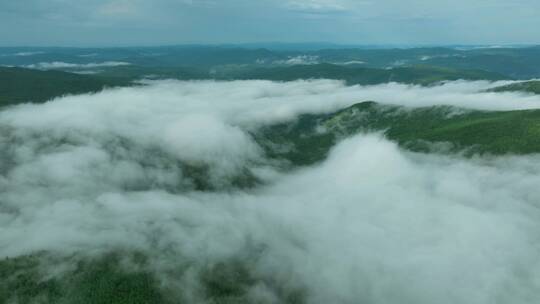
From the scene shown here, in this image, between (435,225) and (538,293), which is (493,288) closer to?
(538,293)

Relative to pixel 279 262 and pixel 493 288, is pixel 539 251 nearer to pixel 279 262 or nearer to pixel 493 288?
pixel 493 288

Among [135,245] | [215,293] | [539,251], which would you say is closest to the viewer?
[539,251]

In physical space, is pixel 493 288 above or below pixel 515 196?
below

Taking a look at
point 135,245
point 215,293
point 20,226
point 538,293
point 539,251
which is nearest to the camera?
point 538,293

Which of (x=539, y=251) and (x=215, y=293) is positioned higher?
(x=539, y=251)

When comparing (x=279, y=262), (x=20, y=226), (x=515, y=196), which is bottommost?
(x=279, y=262)

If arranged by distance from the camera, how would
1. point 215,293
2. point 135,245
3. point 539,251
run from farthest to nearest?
point 135,245, point 215,293, point 539,251

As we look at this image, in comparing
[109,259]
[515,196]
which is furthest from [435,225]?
[109,259]

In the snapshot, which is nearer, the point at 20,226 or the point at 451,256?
the point at 451,256

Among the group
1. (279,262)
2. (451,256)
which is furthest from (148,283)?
(451,256)
